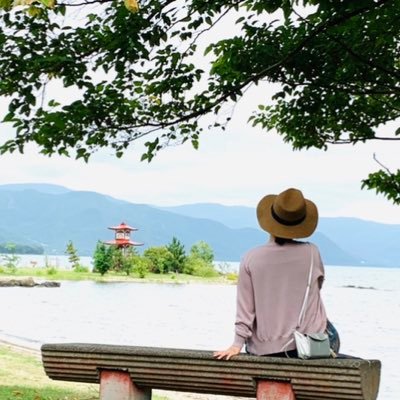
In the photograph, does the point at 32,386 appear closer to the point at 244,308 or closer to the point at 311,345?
the point at 244,308

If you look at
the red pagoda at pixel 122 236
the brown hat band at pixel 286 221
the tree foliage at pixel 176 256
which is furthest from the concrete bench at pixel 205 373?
the red pagoda at pixel 122 236

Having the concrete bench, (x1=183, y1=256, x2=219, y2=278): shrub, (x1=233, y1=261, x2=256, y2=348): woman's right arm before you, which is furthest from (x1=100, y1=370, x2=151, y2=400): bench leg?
(x1=183, y1=256, x2=219, y2=278): shrub

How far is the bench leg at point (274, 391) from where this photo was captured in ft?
15.0

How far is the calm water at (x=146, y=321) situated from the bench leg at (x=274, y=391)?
504 inches

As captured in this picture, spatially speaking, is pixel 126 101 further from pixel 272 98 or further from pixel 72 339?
pixel 72 339

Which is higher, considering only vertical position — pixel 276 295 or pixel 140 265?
pixel 276 295

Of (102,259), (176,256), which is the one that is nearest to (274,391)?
(102,259)

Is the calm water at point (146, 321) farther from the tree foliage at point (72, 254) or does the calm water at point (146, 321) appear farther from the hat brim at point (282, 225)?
the hat brim at point (282, 225)

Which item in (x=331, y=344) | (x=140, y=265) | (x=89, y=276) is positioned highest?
(x=331, y=344)

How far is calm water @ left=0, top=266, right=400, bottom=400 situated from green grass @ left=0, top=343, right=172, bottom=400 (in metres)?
7.15

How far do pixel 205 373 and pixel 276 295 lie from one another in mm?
647

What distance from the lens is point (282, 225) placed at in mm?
4637

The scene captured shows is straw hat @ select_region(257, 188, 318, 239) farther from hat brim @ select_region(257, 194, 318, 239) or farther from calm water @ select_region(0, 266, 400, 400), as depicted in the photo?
calm water @ select_region(0, 266, 400, 400)

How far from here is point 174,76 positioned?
8656 millimetres
